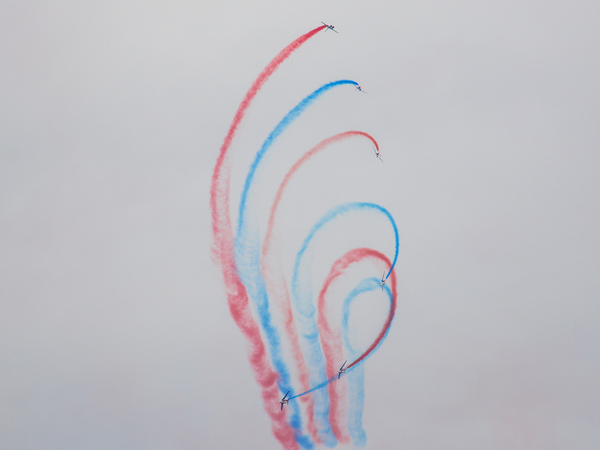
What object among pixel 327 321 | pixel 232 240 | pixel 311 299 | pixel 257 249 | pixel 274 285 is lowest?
pixel 327 321

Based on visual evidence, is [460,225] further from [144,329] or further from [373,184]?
[144,329]

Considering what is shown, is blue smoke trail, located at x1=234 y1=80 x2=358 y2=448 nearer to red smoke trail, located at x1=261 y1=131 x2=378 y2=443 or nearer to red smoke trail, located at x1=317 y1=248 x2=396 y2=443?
red smoke trail, located at x1=261 y1=131 x2=378 y2=443

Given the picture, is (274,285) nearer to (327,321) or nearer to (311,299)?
(311,299)

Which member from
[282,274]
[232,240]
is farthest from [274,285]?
[232,240]

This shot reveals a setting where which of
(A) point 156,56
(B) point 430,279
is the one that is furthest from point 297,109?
(B) point 430,279

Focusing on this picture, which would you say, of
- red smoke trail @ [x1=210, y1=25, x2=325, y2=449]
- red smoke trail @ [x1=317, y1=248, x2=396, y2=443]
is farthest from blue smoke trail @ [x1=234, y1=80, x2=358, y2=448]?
red smoke trail @ [x1=317, y1=248, x2=396, y2=443]

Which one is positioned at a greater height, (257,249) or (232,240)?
(232,240)
